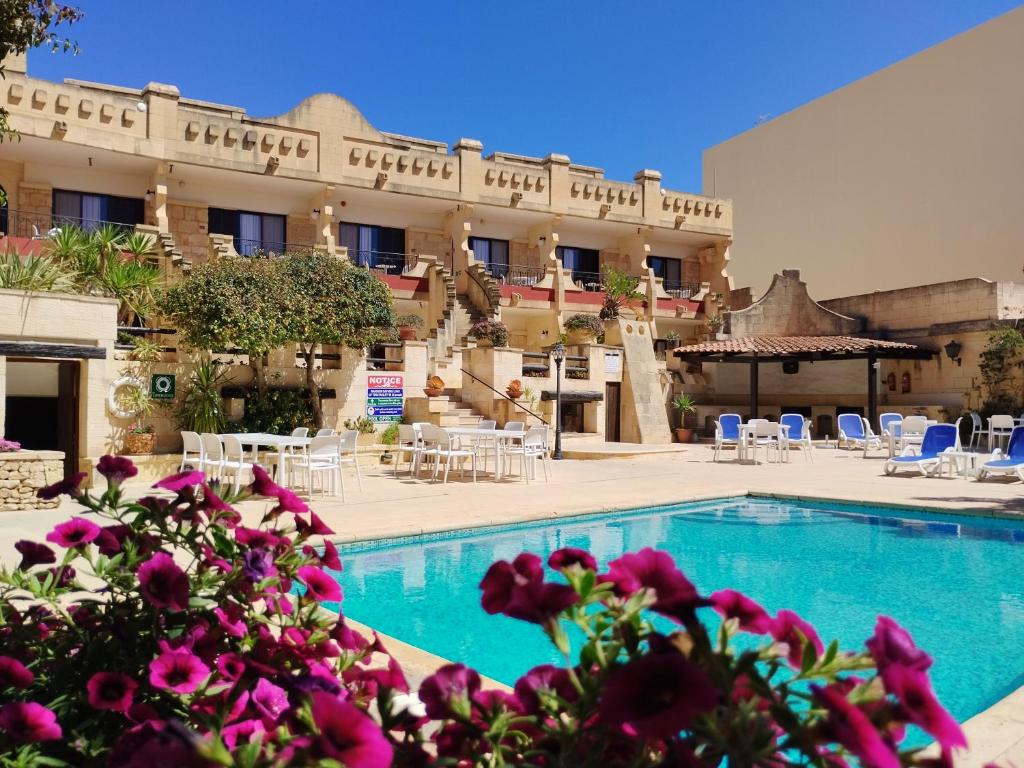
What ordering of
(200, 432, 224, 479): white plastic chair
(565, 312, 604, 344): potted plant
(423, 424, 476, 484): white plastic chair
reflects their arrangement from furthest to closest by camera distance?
(565, 312, 604, 344): potted plant < (423, 424, 476, 484): white plastic chair < (200, 432, 224, 479): white plastic chair

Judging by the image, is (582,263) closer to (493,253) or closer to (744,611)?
(493,253)

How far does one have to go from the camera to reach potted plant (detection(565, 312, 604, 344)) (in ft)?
74.8

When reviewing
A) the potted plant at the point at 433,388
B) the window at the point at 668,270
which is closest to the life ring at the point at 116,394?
the potted plant at the point at 433,388

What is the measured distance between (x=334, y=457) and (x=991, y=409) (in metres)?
17.9

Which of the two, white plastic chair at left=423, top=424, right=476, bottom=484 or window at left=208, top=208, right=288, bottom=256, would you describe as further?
window at left=208, top=208, right=288, bottom=256

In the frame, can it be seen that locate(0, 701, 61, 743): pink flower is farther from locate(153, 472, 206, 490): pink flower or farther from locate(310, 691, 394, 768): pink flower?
locate(310, 691, 394, 768): pink flower

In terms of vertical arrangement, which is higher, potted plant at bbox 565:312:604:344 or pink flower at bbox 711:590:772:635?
potted plant at bbox 565:312:604:344

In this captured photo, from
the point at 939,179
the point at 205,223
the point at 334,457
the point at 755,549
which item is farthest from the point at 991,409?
the point at 205,223

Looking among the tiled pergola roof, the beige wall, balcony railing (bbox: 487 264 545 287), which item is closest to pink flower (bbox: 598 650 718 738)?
the tiled pergola roof

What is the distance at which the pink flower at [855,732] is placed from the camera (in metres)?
0.93

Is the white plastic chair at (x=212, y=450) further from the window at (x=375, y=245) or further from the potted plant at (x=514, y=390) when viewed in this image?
the window at (x=375, y=245)

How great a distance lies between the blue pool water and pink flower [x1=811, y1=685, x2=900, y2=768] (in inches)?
150

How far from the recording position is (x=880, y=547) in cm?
820

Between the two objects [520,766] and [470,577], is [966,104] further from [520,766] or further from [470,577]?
[520,766]
